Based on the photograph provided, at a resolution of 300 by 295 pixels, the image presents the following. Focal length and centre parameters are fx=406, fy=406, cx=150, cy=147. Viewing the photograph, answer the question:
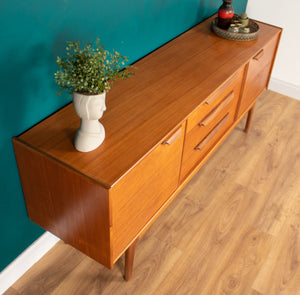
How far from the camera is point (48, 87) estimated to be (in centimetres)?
174

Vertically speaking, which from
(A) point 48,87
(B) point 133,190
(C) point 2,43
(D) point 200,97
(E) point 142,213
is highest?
(C) point 2,43

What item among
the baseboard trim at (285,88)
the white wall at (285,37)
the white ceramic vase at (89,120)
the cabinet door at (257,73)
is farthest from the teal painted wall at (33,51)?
the baseboard trim at (285,88)

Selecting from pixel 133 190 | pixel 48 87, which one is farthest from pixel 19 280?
pixel 48 87

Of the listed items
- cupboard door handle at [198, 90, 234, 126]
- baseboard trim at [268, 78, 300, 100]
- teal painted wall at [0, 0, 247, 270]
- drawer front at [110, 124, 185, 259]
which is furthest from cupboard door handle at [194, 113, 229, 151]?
baseboard trim at [268, 78, 300, 100]

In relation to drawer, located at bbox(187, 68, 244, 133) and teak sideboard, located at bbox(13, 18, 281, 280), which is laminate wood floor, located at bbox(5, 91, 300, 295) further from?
drawer, located at bbox(187, 68, 244, 133)

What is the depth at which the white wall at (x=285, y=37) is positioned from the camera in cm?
331

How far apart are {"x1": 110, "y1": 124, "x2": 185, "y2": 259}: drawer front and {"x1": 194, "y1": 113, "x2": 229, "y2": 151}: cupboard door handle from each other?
0.23m

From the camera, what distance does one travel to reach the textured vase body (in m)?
2.54

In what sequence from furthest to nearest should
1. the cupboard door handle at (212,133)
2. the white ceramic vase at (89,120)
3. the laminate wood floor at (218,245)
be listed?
the cupboard door handle at (212,133), the laminate wood floor at (218,245), the white ceramic vase at (89,120)

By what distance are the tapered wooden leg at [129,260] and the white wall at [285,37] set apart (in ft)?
7.52

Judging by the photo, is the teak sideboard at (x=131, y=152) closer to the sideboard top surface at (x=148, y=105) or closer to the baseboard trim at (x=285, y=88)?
the sideboard top surface at (x=148, y=105)

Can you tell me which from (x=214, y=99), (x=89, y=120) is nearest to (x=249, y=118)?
(x=214, y=99)

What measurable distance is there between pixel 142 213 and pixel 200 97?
2.05 ft

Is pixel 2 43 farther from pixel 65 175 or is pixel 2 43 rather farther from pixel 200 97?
pixel 200 97
